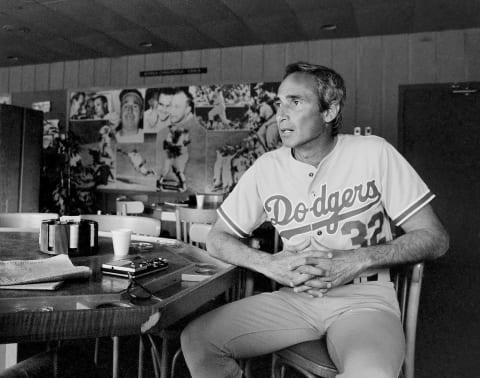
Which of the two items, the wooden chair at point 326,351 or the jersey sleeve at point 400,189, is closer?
the wooden chair at point 326,351

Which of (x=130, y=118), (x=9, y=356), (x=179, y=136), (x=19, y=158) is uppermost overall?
(x=130, y=118)

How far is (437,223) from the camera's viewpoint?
161 cm

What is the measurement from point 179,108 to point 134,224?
393 centimetres

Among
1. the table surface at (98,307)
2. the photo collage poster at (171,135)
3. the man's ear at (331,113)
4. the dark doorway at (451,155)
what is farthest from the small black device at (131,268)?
the photo collage poster at (171,135)

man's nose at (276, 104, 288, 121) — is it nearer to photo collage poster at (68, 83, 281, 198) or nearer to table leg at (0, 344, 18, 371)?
table leg at (0, 344, 18, 371)

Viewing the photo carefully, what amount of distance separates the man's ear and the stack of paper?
3.73ft

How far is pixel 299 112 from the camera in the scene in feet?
6.10

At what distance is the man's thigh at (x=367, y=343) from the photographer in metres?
1.21

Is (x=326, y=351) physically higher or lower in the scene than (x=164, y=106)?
lower

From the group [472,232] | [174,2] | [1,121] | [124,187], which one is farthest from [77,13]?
[472,232]

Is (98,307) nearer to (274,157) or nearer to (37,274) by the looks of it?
(37,274)

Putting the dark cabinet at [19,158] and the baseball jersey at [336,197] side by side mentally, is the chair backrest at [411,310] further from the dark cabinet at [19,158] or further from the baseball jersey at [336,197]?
the dark cabinet at [19,158]

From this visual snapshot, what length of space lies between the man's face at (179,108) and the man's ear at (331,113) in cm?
440

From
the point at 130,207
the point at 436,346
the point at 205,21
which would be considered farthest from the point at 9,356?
the point at 205,21
